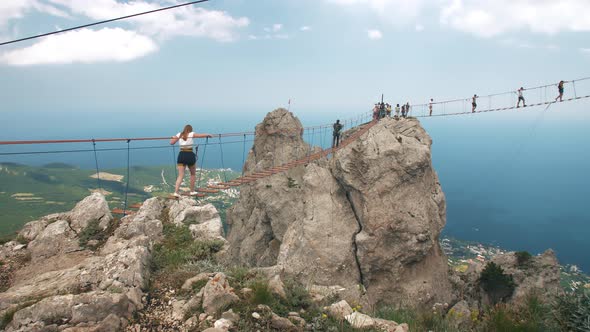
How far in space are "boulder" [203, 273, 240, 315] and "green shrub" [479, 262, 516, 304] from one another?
26411 mm

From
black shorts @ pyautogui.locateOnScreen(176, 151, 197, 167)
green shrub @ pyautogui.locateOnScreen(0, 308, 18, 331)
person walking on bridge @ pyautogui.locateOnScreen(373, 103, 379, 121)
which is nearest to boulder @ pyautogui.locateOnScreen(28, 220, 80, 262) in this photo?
black shorts @ pyautogui.locateOnScreen(176, 151, 197, 167)

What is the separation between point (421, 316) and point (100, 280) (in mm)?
6514

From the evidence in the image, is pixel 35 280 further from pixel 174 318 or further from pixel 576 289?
pixel 576 289

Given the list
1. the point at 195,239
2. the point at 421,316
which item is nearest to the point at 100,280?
the point at 195,239

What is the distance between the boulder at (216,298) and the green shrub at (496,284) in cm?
2641

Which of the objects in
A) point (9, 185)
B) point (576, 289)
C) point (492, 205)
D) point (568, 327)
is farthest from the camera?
point (492, 205)

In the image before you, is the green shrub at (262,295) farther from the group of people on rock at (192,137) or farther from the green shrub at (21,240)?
the green shrub at (21,240)

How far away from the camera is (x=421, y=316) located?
666cm

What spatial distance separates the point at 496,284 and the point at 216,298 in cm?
2718

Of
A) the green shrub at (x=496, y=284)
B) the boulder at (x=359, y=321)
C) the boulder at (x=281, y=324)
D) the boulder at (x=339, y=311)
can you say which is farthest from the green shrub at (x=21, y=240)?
the green shrub at (x=496, y=284)

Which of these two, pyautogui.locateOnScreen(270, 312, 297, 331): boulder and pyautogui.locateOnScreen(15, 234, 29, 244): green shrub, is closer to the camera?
pyautogui.locateOnScreen(270, 312, 297, 331): boulder

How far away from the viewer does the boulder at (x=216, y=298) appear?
5512 mm

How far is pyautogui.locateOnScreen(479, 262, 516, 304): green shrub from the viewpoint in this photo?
2530 cm

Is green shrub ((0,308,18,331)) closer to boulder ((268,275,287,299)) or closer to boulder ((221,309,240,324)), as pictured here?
boulder ((221,309,240,324))
